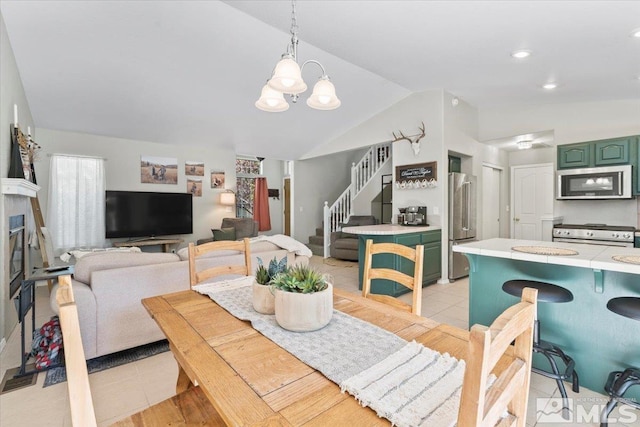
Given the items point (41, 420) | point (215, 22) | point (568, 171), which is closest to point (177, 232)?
point (215, 22)

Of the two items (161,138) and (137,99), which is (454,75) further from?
(161,138)

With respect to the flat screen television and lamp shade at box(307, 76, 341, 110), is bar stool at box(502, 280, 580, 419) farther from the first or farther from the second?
the flat screen television

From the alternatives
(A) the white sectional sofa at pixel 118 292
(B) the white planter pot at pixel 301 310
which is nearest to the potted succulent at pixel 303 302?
(B) the white planter pot at pixel 301 310

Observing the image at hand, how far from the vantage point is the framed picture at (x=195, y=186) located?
21.1ft

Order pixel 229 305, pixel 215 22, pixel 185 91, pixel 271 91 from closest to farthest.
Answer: pixel 229 305
pixel 271 91
pixel 215 22
pixel 185 91

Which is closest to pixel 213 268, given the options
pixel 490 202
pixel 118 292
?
pixel 118 292

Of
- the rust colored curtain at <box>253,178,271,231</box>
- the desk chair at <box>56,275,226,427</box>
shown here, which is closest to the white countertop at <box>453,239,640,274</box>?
the desk chair at <box>56,275,226,427</box>

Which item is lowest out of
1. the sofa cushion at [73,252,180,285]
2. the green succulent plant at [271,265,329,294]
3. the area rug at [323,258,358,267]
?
the area rug at [323,258,358,267]

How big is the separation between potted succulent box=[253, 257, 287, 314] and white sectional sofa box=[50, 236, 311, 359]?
1.55m

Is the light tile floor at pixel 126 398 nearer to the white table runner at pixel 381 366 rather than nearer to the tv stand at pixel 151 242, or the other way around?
the white table runner at pixel 381 366

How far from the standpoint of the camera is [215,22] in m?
3.27

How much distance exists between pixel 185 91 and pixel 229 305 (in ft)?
13.1

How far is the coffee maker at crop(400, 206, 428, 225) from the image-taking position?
4828mm

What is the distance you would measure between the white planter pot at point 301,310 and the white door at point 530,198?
658cm
